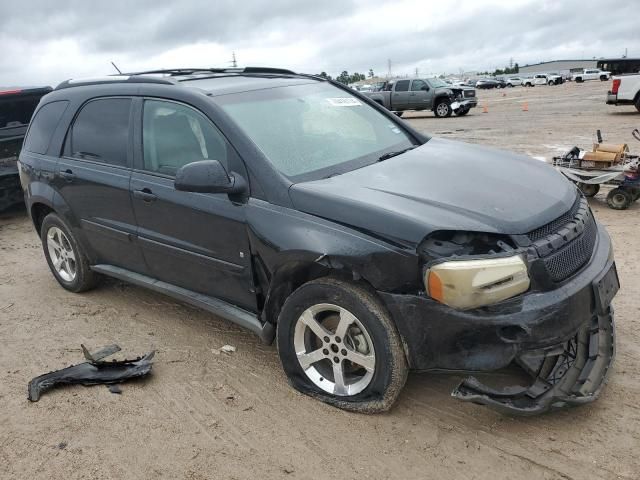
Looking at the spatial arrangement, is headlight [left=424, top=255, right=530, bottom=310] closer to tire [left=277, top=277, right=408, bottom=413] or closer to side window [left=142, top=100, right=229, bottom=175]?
tire [left=277, top=277, right=408, bottom=413]

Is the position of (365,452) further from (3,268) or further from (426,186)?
(3,268)

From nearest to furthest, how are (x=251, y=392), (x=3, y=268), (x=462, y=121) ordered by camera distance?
(x=251, y=392) < (x=3, y=268) < (x=462, y=121)

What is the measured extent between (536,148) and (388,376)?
973cm

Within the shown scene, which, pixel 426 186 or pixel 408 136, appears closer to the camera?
pixel 426 186

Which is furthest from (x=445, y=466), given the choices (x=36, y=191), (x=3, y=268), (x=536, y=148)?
(x=536, y=148)

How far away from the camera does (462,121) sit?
787 inches

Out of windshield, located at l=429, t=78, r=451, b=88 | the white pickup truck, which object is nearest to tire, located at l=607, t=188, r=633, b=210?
the white pickup truck

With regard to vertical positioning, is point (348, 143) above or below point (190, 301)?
above

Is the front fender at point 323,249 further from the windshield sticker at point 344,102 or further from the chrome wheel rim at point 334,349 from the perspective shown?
the windshield sticker at point 344,102

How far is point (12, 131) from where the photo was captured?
26.5 ft

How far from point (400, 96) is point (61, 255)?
2027 cm

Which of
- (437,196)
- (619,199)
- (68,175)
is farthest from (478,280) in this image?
(619,199)

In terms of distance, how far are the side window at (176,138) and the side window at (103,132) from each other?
26cm

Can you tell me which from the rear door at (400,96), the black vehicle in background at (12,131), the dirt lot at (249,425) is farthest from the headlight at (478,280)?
the rear door at (400,96)
